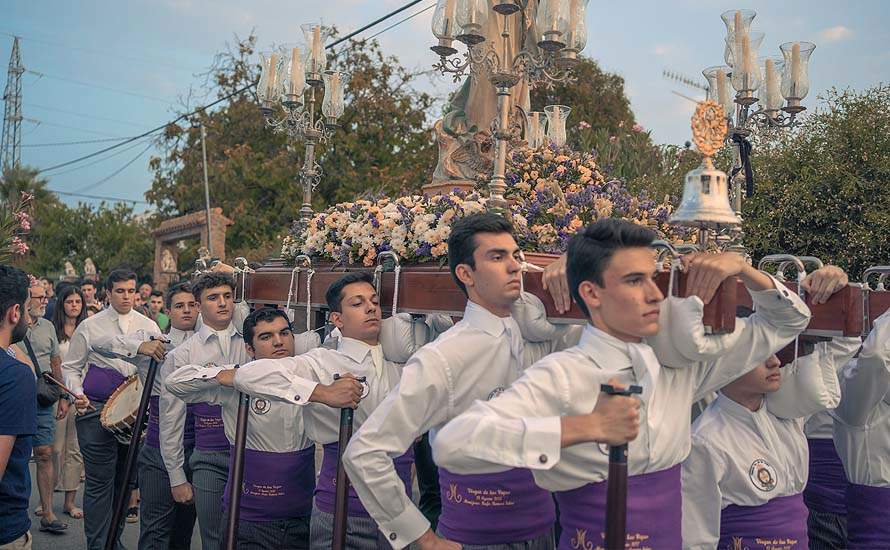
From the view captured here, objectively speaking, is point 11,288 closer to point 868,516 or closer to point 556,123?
point 868,516

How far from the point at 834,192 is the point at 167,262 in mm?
15254

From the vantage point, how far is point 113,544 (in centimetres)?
616

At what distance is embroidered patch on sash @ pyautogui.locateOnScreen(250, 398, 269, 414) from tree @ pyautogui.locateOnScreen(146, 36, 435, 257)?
1638 cm

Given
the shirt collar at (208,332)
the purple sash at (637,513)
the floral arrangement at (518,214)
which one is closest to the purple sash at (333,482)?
the floral arrangement at (518,214)

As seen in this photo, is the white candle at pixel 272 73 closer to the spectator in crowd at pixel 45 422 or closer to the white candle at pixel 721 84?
the spectator in crowd at pixel 45 422

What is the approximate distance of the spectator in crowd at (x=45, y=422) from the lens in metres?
7.71

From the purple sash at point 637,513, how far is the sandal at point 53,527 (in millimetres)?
6002

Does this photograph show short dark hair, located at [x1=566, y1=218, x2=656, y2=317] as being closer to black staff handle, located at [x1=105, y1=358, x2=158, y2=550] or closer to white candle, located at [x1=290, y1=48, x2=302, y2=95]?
black staff handle, located at [x1=105, y1=358, x2=158, y2=550]

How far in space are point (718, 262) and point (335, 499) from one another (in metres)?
2.04

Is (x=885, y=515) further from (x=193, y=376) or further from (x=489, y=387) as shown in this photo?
(x=193, y=376)

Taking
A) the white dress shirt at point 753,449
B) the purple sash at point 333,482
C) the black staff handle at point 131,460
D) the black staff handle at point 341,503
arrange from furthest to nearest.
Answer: the black staff handle at point 131,460 → the purple sash at point 333,482 → the black staff handle at point 341,503 → the white dress shirt at point 753,449

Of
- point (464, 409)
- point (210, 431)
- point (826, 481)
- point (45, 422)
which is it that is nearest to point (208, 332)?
point (210, 431)

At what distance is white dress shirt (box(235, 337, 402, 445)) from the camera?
435cm

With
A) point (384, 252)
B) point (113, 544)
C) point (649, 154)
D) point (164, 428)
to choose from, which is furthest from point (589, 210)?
point (649, 154)
